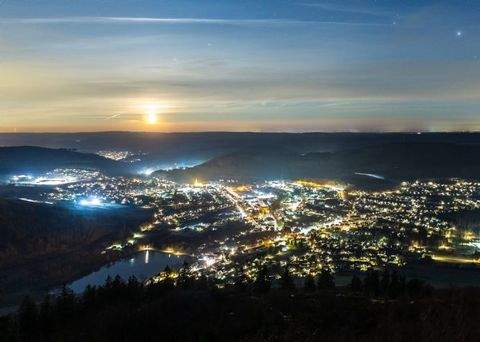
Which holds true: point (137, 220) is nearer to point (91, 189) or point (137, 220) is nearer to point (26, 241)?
point (26, 241)

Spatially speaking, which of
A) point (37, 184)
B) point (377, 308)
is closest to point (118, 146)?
point (37, 184)

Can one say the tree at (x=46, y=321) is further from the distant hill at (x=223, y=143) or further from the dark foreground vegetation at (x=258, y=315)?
the distant hill at (x=223, y=143)

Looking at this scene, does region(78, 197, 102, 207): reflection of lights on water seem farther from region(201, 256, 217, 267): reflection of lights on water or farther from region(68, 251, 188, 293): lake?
region(201, 256, 217, 267): reflection of lights on water

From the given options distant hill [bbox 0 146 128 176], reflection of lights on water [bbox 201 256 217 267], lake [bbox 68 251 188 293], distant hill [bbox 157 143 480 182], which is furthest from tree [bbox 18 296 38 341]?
distant hill [bbox 0 146 128 176]

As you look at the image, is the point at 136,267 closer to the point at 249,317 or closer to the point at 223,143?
the point at 249,317

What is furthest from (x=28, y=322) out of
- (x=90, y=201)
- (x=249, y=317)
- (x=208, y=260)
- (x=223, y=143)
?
(x=223, y=143)

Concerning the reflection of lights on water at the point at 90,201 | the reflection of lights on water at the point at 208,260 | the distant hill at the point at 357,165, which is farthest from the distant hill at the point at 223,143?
the reflection of lights on water at the point at 208,260
